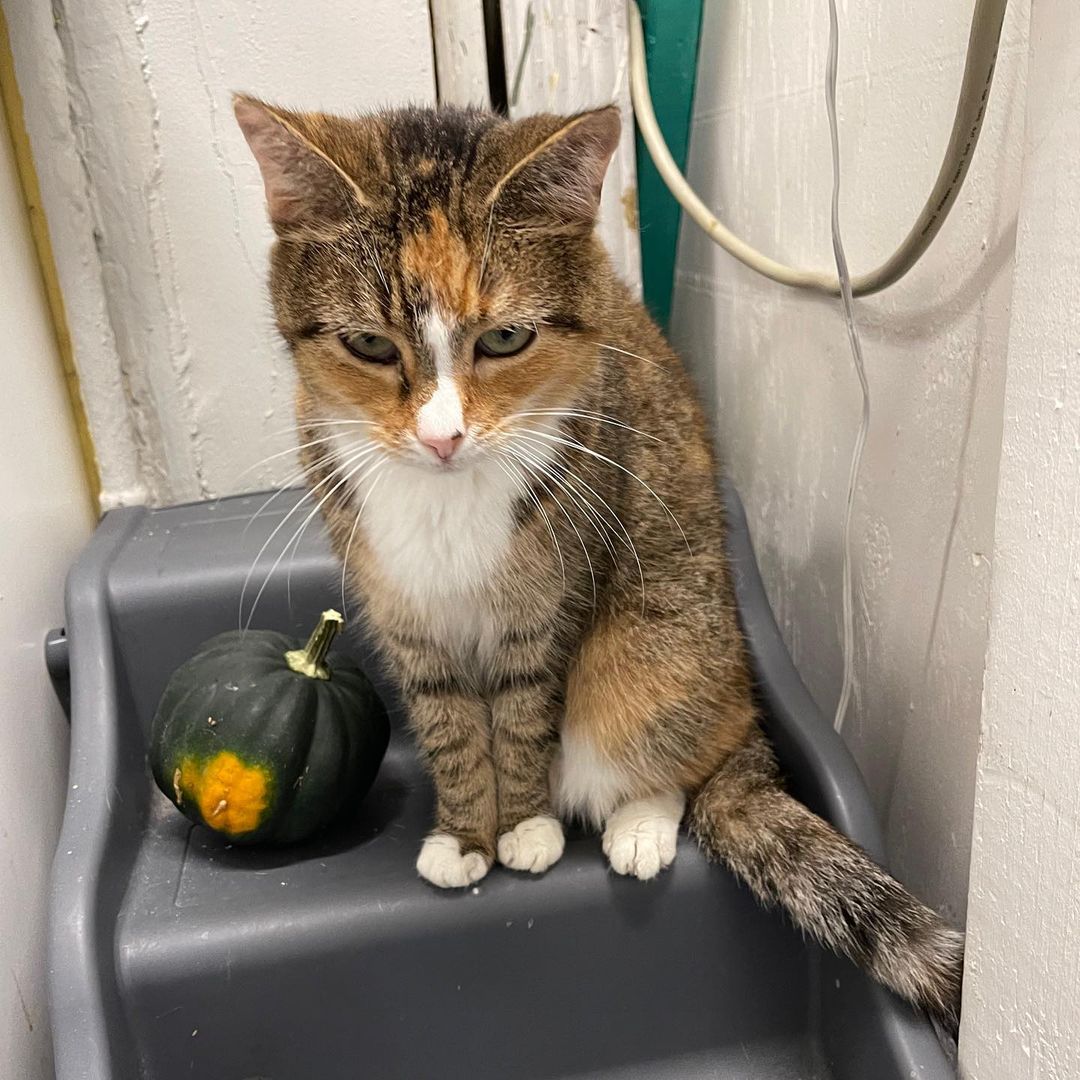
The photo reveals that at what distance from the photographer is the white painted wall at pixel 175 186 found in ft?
4.66

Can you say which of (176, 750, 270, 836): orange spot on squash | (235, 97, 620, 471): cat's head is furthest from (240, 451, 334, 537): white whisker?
(176, 750, 270, 836): orange spot on squash

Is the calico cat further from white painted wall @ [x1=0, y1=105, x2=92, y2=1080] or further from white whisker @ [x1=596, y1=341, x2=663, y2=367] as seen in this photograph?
white painted wall @ [x1=0, y1=105, x2=92, y2=1080]

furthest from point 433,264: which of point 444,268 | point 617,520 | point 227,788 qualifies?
point 227,788

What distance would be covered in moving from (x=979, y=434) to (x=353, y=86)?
111 centimetres

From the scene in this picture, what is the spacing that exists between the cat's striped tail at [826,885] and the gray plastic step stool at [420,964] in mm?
40

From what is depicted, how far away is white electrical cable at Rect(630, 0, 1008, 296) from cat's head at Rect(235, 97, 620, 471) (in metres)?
0.30

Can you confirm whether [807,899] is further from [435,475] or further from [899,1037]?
[435,475]

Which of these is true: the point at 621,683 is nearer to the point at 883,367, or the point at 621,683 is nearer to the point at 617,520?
the point at 617,520

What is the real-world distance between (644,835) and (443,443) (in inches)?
20.3

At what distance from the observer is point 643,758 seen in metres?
1.15

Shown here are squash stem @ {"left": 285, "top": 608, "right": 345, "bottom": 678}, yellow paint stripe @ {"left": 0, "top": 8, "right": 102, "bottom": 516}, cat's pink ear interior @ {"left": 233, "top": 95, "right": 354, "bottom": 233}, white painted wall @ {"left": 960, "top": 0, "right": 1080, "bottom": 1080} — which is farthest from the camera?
yellow paint stripe @ {"left": 0, "top": 8, "right": 102, "bottom": 516}

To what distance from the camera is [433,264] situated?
0.89m

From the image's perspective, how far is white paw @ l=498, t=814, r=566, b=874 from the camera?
1.08 m

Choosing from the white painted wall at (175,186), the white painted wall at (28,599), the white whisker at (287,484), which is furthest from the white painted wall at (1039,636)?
the white painted wall at (175,186)
